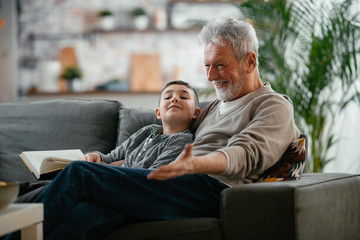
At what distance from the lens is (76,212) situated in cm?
151

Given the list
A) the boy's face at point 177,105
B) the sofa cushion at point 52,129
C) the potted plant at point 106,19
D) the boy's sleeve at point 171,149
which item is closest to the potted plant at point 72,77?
the potted plant at point 106,19

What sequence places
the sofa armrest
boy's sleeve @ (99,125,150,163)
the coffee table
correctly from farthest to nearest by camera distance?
boy's sleeve @ (99,125,150,163)
the sofa armrest
the coffee table

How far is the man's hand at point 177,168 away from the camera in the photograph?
129 centimetres

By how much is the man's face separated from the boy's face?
18cm

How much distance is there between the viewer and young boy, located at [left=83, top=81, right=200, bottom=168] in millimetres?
1917

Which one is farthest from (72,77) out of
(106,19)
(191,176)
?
(191,176)

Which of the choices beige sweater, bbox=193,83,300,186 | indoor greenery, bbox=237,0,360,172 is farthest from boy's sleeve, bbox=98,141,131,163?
indoor greenery, bbox=237,0,360,172

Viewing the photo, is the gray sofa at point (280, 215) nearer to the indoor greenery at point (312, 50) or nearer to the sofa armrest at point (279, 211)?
the sofa armrest at point (279, 211)

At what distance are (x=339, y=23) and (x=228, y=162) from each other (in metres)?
1.55

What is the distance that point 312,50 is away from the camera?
272 cm

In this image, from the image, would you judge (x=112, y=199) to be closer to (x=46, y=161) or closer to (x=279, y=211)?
(x=46, y=161)

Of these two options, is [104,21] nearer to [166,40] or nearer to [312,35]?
[166,40]

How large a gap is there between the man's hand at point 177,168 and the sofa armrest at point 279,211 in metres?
0.24

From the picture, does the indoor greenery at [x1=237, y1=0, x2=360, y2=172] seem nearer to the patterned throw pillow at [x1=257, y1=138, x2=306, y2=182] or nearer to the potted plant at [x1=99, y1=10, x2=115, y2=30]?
the patterned throw pillow at [x1=257, y1=138, x2=306, y2=182]
